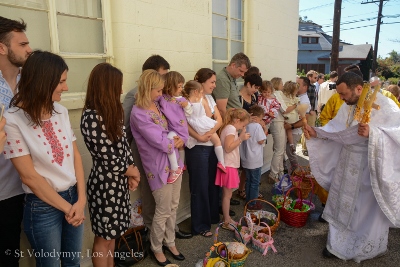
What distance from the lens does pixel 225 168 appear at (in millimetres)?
3691

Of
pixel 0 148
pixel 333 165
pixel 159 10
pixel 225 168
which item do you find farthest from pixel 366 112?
pixel 0 148

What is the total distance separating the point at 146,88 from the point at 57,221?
1309mm

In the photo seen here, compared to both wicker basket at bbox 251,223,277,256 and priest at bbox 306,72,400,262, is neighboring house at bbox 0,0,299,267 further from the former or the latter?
priest at bbox 306,72,400,262

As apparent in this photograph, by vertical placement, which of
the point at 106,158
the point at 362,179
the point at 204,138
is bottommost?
the point at 362,179

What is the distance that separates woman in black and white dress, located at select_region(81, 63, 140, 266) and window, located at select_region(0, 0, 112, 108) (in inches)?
24.1

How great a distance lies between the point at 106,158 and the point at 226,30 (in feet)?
11.5

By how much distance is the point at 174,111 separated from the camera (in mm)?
3082

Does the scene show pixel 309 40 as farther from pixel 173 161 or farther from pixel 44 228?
pixel 44 228

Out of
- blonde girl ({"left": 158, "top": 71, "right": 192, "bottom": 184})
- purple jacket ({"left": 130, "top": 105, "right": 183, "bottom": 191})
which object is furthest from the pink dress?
purple jacket ({"left": 130, "top": 105, "right": 183, "bottom": 191})

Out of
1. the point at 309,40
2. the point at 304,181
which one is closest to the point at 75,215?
the point at 304,181

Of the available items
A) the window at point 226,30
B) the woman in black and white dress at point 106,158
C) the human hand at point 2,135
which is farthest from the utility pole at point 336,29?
the human hand at point 2,135

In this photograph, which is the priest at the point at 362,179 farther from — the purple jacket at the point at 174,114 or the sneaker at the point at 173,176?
the sneaker at the point at 173,176

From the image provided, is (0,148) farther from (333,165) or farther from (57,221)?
(333,165)

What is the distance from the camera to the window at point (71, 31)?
253cm
